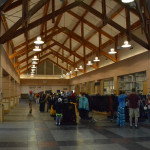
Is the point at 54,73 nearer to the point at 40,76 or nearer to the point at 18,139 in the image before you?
the point at 40,76

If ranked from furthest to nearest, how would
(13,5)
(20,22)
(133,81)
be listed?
(133,81) < (13,5) < (20,22)

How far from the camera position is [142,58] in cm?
1460

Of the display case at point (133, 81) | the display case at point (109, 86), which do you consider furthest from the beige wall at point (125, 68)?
the display case at point (109, 86)

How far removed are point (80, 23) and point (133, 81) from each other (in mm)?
8373

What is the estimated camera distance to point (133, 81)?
1598 cm

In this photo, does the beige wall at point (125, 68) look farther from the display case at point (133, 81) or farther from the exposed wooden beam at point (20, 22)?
the exposed wooden beam at point (20, 22)

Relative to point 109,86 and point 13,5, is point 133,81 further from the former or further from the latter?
point 13,5

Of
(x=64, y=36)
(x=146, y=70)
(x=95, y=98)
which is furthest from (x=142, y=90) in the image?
(x=64, y=36)

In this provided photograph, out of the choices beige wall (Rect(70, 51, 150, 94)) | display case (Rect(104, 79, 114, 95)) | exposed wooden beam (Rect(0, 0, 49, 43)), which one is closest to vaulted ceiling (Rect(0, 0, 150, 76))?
exposed wooden beam (Rect(0, 0, 49, 43))

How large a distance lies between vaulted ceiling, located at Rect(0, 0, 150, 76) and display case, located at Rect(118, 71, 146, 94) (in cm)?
184

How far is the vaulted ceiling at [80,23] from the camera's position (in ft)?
40.8

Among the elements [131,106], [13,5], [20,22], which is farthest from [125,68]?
[13,5]

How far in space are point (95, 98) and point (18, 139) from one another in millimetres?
5922

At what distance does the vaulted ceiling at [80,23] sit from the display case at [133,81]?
6.03 feet
